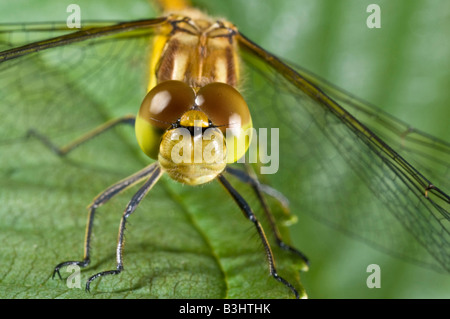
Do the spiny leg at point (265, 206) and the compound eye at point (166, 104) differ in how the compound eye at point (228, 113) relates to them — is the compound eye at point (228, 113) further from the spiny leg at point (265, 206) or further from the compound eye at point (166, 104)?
the spiny leg at point (265, 206)

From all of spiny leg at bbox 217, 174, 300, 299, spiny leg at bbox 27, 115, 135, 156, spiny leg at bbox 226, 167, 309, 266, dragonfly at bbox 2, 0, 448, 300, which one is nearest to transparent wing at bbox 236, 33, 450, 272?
dragonfly at bbox 2, 0, 448, 300

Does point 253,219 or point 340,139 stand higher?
point 340,139

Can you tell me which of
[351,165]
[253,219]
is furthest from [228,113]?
[351,165]

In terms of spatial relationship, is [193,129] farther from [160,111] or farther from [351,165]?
[351,165]

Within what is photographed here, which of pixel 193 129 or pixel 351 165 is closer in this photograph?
pixel 193 129

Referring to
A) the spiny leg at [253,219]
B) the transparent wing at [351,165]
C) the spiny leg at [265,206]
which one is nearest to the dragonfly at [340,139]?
the transparent wing at [351,165]

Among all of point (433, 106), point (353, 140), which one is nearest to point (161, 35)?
point (353, 140)
